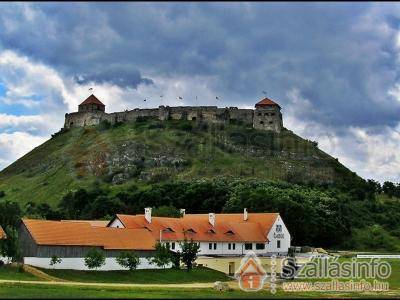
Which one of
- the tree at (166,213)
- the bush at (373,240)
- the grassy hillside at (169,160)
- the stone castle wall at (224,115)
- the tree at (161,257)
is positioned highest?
the stone castle wall at (224,115)

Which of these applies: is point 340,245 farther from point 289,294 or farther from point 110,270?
point 289,294

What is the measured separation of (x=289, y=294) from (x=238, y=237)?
40.6 metres

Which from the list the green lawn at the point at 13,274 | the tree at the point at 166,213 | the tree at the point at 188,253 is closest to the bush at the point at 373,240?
the tree at the point at 166,213

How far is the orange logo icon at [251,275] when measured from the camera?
197 feet

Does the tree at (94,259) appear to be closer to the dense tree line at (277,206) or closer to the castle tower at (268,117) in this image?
the dense tree line at (277,206)

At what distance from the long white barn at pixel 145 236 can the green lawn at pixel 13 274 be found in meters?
2.86

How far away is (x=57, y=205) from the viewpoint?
15000 centimetres

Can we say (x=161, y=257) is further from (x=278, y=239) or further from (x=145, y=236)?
(x=278, y=239)

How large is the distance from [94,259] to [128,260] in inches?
155

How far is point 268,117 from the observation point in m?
187

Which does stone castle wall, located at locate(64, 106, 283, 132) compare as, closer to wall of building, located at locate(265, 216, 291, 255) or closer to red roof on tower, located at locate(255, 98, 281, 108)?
red roof on tower, located at locate(255, 98, 281, 108)

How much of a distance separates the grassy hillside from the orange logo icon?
84694mm

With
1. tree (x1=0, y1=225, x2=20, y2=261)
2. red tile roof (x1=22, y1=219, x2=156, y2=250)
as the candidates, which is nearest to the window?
red tile roof (x1=22, y1=219, x2=156, y2=250)

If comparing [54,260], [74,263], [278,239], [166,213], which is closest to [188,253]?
[74,263]
